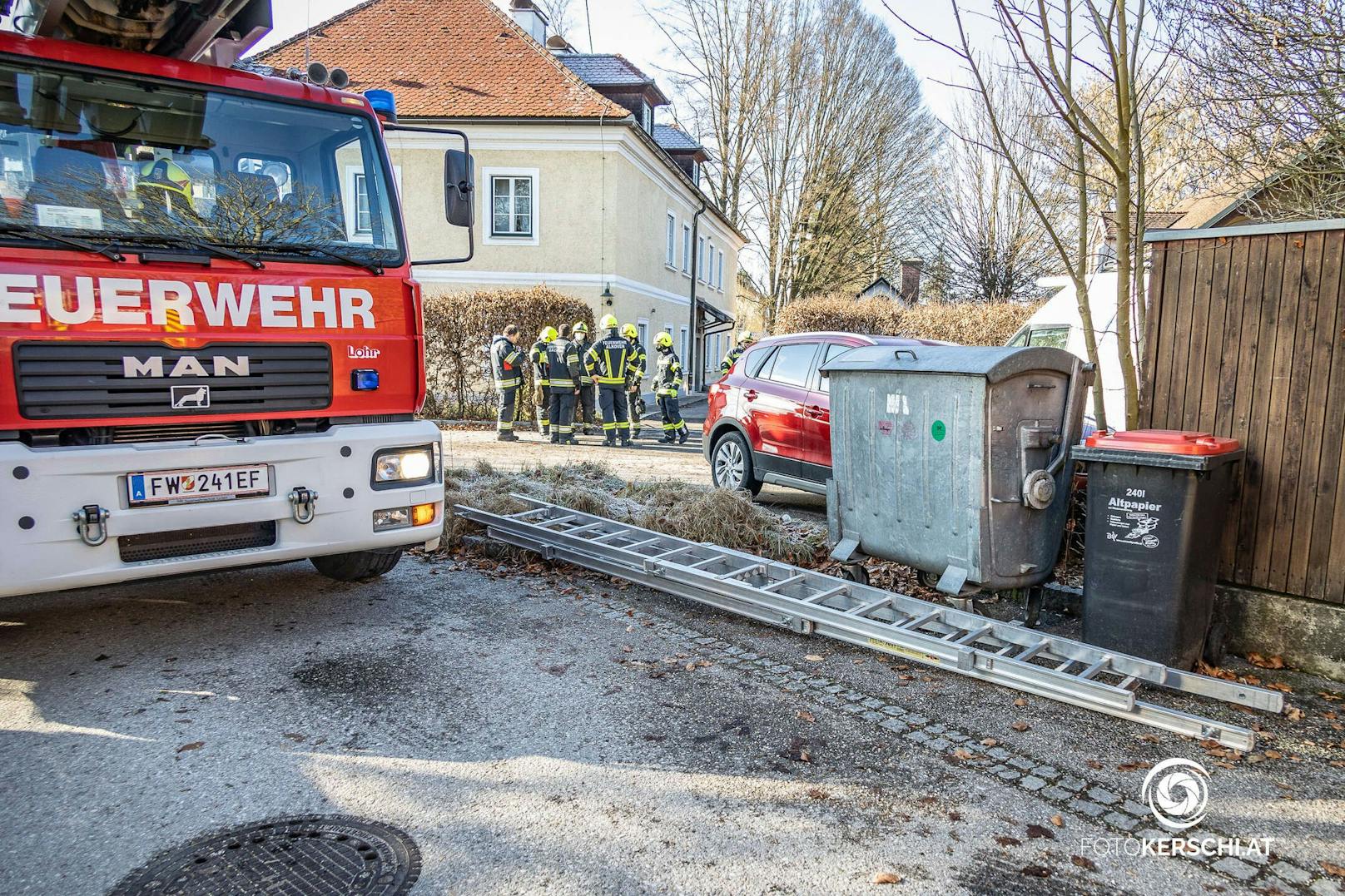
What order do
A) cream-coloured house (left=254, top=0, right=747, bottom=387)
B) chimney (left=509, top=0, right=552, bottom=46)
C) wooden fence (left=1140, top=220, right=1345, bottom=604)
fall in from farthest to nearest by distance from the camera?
chimney (left=509, top=0, right=552, bottom=46)
cream-coloured house (left=254, top=0, right=747, bottom=387)
wooden fence (left=1140, top=220, right=1345, bottom=604)

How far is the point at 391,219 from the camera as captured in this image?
4.90 m

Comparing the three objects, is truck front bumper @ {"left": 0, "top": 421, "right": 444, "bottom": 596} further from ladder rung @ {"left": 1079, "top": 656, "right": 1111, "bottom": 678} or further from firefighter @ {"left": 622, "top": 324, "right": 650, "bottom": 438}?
firefighter @ {"left": 622, "top": 324, "right": 650, "bottom": 438}

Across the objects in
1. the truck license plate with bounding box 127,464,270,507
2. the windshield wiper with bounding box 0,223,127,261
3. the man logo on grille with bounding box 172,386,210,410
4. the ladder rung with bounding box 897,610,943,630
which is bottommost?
the ladder rung with bounding box 897,610,943,630

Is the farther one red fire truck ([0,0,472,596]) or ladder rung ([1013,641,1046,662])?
ladder rung ([1013,641,1046,662])

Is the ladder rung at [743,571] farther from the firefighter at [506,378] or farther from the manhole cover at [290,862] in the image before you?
the firefighter at [506,378]

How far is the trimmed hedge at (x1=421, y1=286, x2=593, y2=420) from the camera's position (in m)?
17.4

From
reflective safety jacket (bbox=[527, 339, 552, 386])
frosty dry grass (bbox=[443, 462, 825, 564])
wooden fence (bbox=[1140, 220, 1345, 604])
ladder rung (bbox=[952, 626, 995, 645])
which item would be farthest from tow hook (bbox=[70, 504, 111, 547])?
reflective safety jacket (bbox=[527, 339, 552, 386])

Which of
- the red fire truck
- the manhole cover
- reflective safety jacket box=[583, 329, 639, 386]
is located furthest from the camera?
reflective safety jacket box=[583, 329, 639, 386]

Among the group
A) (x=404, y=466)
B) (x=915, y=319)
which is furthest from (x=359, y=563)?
(x=915, y=319)

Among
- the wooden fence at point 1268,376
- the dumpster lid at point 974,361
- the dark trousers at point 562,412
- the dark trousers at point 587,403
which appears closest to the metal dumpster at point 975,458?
the dumpster lid at point 974,361

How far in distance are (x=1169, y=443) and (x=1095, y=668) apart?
1.17 m

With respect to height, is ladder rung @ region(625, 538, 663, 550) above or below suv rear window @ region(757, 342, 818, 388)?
below

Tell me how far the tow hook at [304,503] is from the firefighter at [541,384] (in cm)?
1012

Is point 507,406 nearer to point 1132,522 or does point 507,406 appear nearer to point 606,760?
point 1132,522
